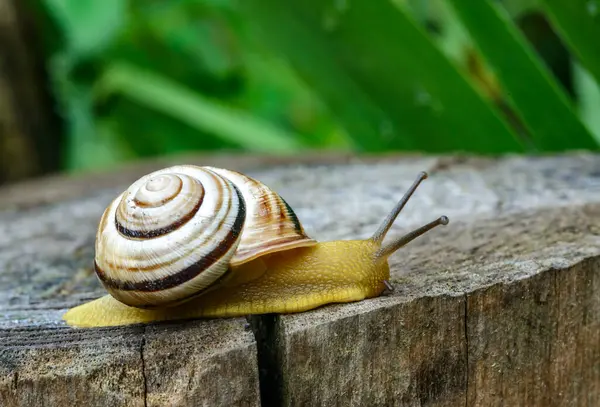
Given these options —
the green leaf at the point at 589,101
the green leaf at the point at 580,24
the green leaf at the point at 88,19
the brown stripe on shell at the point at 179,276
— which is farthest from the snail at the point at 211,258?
the green leaf at the point at 88,19

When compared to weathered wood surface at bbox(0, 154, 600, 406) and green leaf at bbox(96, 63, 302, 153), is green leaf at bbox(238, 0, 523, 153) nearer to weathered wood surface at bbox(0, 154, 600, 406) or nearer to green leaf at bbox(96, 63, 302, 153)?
weathered wood surface at bbox(0, 154, 600, 406)

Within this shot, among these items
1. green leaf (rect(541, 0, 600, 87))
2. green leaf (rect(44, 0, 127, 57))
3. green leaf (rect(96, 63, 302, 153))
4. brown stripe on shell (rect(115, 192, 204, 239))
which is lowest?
green leaf (rect(96, 63, 302, 153))

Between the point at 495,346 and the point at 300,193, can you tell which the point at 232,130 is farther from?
the point at 495,346

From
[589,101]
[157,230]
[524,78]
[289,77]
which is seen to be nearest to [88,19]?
→ [289,77]

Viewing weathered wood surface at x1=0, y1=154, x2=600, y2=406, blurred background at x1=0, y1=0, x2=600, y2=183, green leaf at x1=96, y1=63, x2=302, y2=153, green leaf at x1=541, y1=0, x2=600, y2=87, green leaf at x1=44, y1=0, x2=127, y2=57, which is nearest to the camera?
weathered wood surface at x1=0, y1=154, x2=600, y2=406

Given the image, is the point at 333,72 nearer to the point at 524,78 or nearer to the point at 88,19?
the point at 524,78

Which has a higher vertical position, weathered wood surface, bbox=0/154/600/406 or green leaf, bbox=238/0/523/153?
green leaf, bbox=238/0/523/153

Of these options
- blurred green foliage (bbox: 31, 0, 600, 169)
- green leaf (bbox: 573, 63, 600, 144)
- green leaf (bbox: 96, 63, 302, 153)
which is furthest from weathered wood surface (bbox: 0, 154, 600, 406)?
green leaf (bbox: 96, 63, 302, 153)
